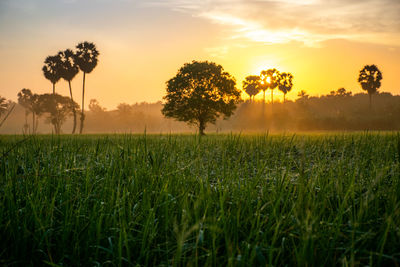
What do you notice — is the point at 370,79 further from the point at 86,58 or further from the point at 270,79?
the point at 86,58

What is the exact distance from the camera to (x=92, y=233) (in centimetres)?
230

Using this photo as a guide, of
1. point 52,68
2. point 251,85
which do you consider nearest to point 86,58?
point 52,68

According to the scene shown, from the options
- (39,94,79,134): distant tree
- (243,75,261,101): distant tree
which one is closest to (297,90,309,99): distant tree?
(243,75,261,101): distant tree

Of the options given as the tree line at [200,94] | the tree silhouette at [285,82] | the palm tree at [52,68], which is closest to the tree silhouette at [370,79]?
the tree silhouette at [285,82]

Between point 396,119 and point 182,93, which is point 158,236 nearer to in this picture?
point 182,93

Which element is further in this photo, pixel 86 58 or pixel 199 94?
pixel 86 58

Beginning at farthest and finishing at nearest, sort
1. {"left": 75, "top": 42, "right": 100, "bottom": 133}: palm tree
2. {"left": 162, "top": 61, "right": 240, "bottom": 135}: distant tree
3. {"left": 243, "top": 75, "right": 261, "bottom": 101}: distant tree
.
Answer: {"left": 243, "top": 75, "right": 261, "bottom": 101}: distant tree < {"left": 75, "top": 42, "right": 100, "bottom": 133}: palm tree < {"left": 162, "top": 61, "right": 240, "bottom": 135}: distant tree

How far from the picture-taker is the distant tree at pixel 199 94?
31.2 m

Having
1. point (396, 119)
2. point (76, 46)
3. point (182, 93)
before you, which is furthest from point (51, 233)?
point (396, 119)

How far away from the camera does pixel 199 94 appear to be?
30.7 metres

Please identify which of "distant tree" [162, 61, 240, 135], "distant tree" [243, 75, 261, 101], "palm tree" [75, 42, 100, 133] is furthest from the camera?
"distant tree" [243, 75, 261, 101]

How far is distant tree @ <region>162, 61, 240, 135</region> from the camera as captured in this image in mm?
31234

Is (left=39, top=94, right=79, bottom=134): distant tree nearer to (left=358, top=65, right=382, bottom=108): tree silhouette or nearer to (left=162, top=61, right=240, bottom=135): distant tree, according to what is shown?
(left=162, top=61, right=240, bottom=135): distant tree

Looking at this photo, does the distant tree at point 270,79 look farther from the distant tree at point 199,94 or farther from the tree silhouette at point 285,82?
the distant tree at point 199,94
